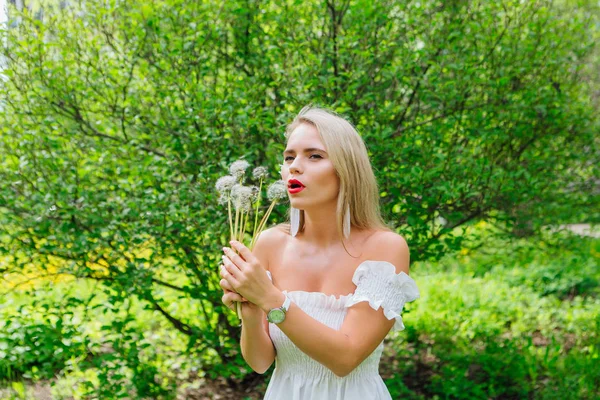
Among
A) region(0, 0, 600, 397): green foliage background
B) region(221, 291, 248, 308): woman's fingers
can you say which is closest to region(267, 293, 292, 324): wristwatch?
region(221, 291, 248, 308): woman's fingers

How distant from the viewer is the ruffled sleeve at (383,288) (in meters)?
1.68

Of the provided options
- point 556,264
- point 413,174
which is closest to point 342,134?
point 413,174

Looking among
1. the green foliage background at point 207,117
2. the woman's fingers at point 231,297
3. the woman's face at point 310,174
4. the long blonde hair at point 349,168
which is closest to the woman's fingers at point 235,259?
the woman's fingers at point 231,297

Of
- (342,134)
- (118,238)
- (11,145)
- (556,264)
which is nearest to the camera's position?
(342,134)

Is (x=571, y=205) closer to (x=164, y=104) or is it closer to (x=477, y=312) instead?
(x=477, y=312)

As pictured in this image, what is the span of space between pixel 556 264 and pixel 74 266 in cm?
526

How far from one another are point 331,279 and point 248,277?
0.37 meters

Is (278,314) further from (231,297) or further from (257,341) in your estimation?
(257,341)

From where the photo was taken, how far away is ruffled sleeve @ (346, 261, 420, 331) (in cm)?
168

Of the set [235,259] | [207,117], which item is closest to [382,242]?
Result: [235,259]

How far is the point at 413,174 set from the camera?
3.29m

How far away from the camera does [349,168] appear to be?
1796 millimetres

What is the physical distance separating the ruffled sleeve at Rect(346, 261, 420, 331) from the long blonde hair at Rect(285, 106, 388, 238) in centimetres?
17

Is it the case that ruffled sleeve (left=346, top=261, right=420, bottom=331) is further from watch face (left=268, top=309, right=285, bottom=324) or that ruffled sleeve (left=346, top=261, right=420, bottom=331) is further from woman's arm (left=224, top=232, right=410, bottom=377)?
watch face (left=268, top=309, right=285, bottom=324)
